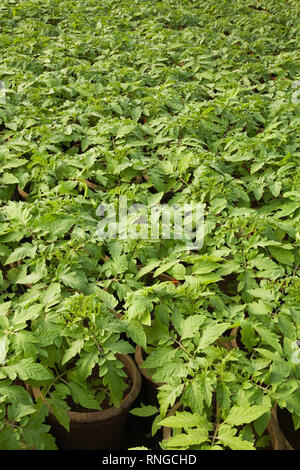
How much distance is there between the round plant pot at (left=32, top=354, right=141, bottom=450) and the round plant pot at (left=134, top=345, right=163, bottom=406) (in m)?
0.03

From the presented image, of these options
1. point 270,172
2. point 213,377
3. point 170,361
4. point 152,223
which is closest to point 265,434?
point 213,377

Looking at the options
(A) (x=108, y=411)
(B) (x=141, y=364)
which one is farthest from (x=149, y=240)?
(A) (x=108, y=411)

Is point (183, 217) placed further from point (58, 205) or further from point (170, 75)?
point (170, 75)

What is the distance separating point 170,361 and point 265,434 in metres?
0.49

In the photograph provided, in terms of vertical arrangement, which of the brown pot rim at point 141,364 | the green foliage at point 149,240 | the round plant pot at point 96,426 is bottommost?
the round plant pot at point 96,426

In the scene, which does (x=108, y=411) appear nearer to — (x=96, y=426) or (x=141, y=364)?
(x=96, y=426)

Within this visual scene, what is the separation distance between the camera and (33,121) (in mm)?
3141

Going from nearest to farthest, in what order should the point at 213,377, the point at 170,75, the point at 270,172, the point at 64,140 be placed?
1. the point at 213,377
2. the point at 270,172
3. the point at 64,140
4. the point at 170,75

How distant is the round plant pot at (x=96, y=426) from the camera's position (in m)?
1.69

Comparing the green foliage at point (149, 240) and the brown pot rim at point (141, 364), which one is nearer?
the green foliage at point (149, 240)

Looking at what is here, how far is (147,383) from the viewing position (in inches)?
75.8

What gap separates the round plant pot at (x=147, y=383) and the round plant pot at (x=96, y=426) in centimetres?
3

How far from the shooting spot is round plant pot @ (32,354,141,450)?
169 cm

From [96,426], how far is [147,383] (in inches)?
12.6
